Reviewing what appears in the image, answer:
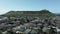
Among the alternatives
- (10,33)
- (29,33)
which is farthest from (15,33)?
(29,33)

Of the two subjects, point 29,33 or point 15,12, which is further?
point 15,12

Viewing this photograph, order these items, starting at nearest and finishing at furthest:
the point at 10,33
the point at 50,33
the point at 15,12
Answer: the point at 50,33, the point at 10,33, the point at 15,12

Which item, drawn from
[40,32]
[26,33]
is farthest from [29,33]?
[40,32]

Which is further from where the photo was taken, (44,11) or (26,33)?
(44,11)

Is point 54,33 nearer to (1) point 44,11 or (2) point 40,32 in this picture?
(2) point 40,32

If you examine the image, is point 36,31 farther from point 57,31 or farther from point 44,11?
point 44,11

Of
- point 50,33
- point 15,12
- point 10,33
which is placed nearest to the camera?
point 50,33

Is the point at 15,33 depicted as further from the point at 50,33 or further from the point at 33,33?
the point at 50,33
